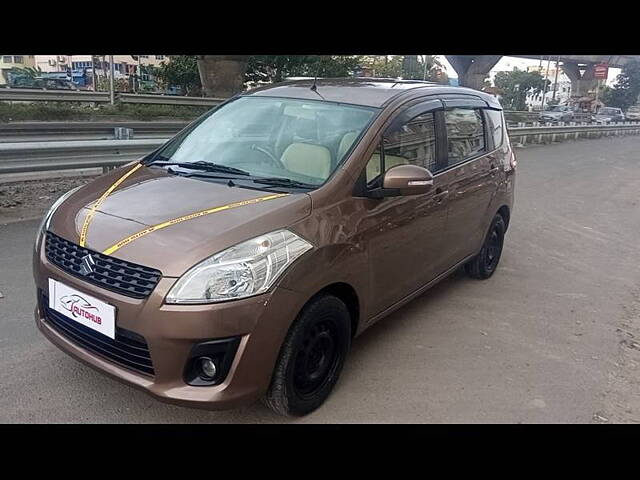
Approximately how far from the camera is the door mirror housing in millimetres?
3293

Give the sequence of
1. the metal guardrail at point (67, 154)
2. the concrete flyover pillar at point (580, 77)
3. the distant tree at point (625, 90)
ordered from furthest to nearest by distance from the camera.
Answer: the distant tree at point (625, 90) < the concrete flyover pillar at point (580, 77) < the metal guardrail at point (67, 154)

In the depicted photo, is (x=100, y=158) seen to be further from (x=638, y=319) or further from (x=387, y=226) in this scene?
(x=638, y=319)

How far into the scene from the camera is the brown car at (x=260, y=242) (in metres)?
2.54

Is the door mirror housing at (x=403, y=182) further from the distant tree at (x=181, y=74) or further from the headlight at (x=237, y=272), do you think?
the distant tree at (x=181, y=74)

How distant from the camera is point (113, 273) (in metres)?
2.58

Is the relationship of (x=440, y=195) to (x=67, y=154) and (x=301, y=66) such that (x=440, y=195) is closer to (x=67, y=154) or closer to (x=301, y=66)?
(x=67, y=154)

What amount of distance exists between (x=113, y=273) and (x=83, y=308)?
0.96 ft

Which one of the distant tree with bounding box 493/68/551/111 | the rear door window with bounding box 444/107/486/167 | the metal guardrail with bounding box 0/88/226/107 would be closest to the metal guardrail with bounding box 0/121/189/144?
the metal guardrail with bounding box 0/88/226/107

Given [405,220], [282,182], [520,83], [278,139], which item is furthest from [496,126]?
[520,83]

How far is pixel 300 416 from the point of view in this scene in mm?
3025

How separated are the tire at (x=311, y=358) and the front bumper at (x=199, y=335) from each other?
0.11m

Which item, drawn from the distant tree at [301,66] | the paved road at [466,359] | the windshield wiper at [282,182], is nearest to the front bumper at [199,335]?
the paved road at [466,359]
